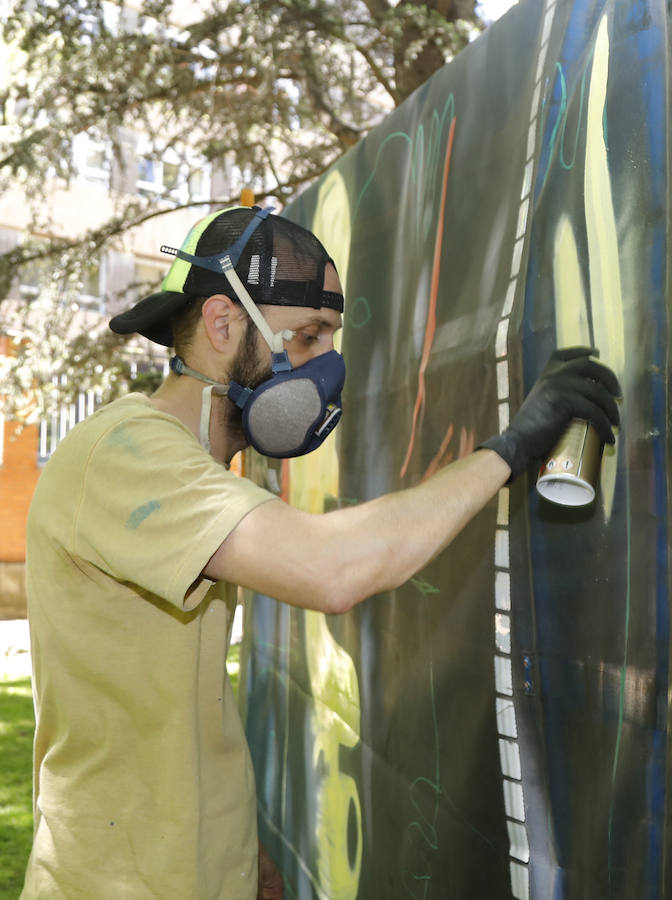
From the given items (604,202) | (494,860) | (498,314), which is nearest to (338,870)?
(494,860)

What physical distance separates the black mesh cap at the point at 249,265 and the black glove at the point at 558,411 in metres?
0.54

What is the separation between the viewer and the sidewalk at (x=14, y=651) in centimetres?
834

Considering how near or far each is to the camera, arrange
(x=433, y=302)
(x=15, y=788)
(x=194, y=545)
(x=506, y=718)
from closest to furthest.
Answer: (x=194, y=545) < (x=506, y=718) < (x=433, y=302) < (x=15, y=788)

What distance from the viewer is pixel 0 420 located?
13227 mm

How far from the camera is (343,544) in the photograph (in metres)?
1.36

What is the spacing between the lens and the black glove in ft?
4.83

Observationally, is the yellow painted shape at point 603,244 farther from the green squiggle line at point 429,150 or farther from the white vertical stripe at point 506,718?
the green squiggle line at point 429,150

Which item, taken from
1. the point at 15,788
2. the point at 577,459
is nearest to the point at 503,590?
the point at 577,459

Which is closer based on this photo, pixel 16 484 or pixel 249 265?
pixel 249 265

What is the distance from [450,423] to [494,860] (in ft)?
3.17

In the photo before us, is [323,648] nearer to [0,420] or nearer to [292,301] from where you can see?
[292,301]

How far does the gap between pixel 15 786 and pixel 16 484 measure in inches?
356

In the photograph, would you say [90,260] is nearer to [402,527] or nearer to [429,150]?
[429,150]

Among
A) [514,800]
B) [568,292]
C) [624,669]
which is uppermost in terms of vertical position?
[568,292]
